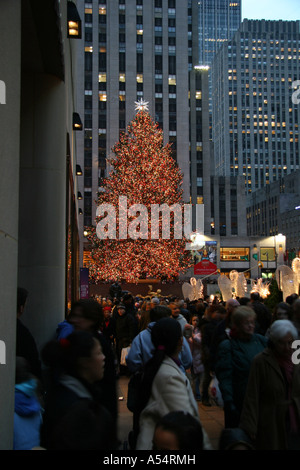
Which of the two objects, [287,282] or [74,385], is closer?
[74,385]

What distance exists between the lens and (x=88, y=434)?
1993 mm

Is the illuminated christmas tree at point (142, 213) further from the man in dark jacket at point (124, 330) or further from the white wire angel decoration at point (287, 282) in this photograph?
the man in dark jacket at point (124, 330)

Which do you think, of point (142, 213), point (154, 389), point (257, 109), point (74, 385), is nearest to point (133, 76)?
point (142, 213)

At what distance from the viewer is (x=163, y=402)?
3.12 metres

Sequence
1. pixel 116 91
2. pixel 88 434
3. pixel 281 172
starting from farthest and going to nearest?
pixel 281 172
pixel 116 91
pixel 88 434

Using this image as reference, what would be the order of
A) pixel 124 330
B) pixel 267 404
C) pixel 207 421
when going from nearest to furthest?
pixel 267 404 < pixel 207 421 < pixel 124 330

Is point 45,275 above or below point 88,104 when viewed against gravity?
below

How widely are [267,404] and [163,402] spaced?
4.59 feet

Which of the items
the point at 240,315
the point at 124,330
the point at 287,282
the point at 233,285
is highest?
the point at 287,282

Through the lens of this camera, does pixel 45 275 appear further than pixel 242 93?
No

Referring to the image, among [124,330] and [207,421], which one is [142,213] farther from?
[207,421]

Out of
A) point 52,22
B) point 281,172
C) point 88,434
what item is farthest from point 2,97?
point 281,172

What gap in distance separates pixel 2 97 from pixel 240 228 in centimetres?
9800
